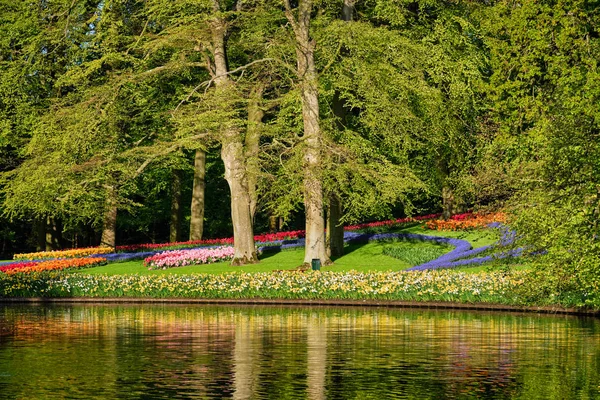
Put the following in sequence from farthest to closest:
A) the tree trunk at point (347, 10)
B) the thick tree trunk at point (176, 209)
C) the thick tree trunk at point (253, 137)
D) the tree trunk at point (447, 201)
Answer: the thick tree trunk at point (176, 209)
the tree trunk at point (447, 201)
the tree trunk at point (347, 10)
the thick tree trunk at point (253, 137)

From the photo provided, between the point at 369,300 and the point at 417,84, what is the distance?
879 centimetres

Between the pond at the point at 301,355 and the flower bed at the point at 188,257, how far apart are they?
1193 centimetres

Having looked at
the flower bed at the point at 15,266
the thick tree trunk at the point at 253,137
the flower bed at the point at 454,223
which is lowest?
the flower bed at the point at 15,266

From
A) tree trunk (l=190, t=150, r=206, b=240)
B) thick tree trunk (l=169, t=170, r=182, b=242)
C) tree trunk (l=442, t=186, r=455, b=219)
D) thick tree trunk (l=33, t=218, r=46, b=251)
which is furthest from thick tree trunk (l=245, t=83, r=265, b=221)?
thick tree trunk (l=33, t=218, r=46, b=251)

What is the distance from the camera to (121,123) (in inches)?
1565

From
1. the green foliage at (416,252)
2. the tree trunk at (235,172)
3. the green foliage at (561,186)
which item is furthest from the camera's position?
the green foliage at (416,252)

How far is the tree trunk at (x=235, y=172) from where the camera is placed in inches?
1342

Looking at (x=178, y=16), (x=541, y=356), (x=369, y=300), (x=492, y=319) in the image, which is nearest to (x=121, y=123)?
(x=178, y=16)

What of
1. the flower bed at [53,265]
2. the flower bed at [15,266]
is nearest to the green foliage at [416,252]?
the flower bed at [53,265]

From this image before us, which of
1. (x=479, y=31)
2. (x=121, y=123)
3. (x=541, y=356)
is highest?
(x=479, y=31)

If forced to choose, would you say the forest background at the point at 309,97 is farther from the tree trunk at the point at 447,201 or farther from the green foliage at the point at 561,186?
the green foliage at the point at 561,186

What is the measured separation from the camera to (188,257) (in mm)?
37375

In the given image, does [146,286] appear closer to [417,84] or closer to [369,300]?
[369,300]

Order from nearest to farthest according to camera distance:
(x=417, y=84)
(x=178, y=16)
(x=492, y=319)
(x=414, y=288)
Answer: (x=492, y=319), (x=414, y=288), (x=417, y=84), (x=178, y=16)
